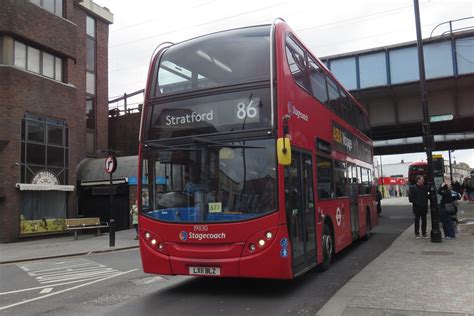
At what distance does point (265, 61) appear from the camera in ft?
24.2

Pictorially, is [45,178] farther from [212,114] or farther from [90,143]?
[212,114]

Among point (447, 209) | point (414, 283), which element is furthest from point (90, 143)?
point (414, 283)

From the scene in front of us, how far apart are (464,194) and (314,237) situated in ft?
138

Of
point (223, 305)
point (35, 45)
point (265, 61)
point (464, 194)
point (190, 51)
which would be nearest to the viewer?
point (223, 305)

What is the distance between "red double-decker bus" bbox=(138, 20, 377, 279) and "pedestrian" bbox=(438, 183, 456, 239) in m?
6.30

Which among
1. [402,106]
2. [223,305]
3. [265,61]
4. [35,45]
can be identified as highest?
[35,45]

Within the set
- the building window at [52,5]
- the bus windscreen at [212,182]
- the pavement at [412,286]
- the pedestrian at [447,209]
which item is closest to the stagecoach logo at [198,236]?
the bus windscreen at [212,182]

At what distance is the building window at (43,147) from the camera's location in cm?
2248

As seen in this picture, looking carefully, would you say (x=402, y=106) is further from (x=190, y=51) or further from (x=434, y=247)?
(x=190, y=51)

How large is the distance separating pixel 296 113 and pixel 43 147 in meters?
19.3

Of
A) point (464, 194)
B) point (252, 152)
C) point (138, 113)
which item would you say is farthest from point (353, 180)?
point (464, 194)

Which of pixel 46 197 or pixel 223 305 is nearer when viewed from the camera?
pixel 223 305

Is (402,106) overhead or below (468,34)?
below

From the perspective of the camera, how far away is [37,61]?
23.9 metres
